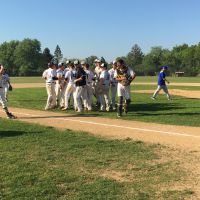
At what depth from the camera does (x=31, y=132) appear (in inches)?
450

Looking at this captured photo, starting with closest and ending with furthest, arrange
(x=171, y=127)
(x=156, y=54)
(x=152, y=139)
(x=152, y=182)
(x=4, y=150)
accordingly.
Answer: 1. (x=152, y=182)
2. (x=4, y=150)
3. (x=152, y=139)
4. (x=171, y=127)
5. (x=156, y=54)

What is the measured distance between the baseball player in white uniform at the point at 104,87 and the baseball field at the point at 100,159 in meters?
3.56

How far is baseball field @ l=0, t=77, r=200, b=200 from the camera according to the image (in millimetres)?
6277

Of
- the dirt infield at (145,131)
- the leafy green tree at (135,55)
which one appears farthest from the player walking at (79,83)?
the leafy green tree at (135,55)

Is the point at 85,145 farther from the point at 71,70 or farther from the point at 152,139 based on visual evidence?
the point at 71,70

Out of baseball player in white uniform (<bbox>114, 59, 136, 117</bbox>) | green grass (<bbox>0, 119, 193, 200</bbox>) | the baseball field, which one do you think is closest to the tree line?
baseball player in white uniform (<bbox>114, 59, 136, 117</bbox>)

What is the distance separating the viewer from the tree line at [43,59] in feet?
385

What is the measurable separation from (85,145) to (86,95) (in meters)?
8.19

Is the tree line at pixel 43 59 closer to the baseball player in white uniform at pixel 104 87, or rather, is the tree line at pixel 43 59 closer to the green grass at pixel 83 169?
the baseball player in white uniform at pixel 104 87

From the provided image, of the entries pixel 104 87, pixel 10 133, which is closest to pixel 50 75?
pixel 104 87

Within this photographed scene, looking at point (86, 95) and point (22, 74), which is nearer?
point (86, 95)

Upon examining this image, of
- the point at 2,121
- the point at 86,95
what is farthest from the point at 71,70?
the point at 2,121

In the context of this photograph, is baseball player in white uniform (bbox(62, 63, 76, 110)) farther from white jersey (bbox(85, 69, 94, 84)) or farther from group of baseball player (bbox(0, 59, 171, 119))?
white jersey (bbox(85, 69, 94, 84))

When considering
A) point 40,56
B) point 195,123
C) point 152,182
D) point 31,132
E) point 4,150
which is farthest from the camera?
point 40,56
